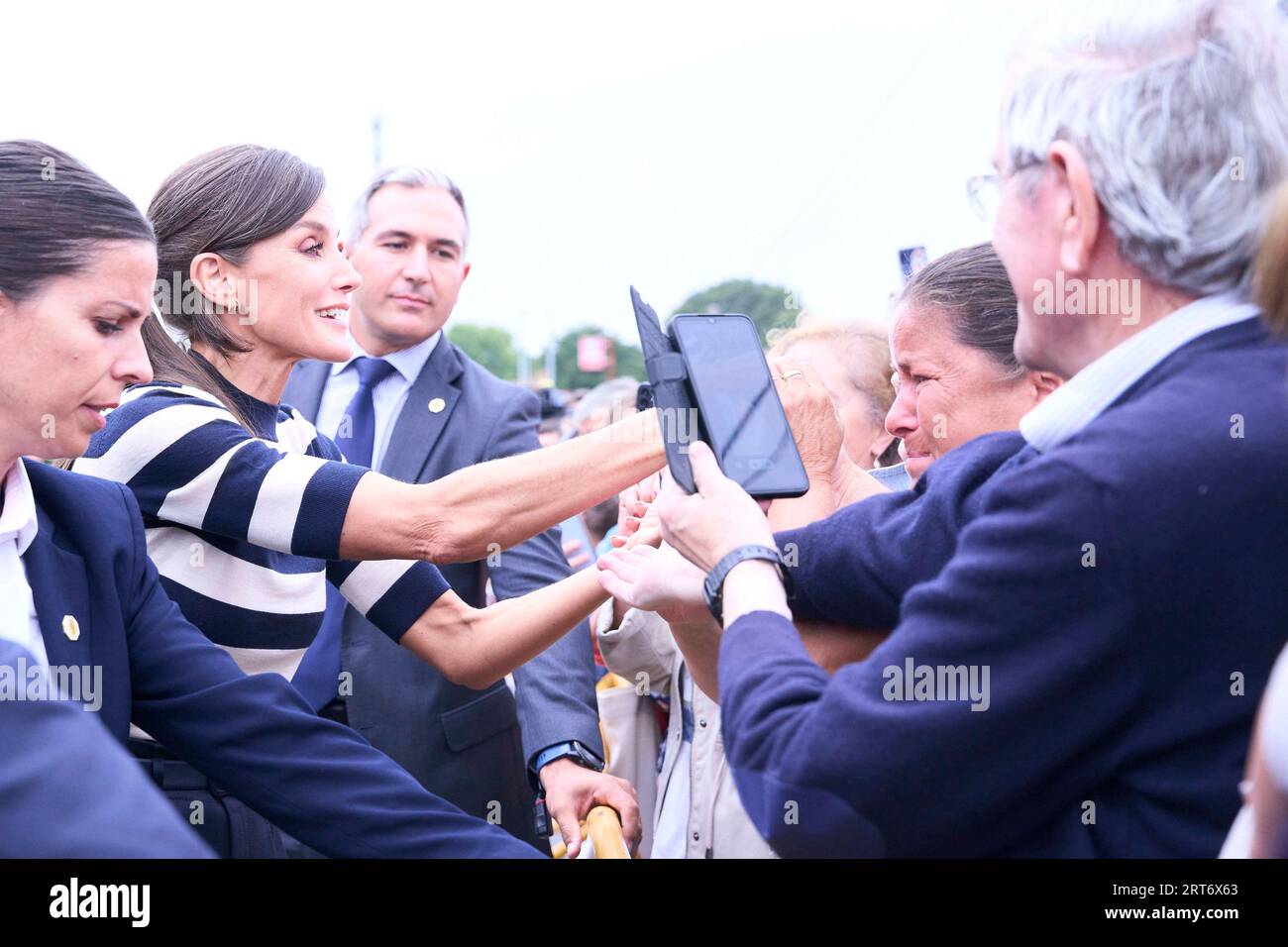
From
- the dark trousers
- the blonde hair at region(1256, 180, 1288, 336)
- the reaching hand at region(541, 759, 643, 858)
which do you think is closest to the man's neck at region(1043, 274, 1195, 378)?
the blonde hair at region(1256, 180, 1288, 336)

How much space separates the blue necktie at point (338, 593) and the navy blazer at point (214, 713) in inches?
41.5

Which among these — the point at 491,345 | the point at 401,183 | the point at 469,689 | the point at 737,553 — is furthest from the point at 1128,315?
the point at 491,345

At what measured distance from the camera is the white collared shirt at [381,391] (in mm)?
4059

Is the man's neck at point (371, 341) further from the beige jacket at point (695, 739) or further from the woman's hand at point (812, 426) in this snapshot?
the woman's hand at point (812, 426)

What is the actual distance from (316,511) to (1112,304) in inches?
62.3

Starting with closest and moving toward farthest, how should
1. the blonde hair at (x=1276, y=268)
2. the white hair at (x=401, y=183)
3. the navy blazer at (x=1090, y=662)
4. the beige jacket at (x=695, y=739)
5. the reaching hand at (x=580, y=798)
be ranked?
1. the blonde hair at (x=1276, y=268)
2. the navy blazer at (x=1090, y=662)
3. the beige jacket at (x=695, y=739)
4. the reaching hand at (x=580, y=798)
5. the white hair at (x=401, y=183)

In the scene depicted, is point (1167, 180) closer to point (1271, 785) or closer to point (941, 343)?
point (1271, 785)

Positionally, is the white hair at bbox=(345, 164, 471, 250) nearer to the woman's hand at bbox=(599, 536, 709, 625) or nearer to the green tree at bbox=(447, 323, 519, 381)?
the woman's hand at bbox=(599, 536, 709, 625)

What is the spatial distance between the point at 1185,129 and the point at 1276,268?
0.40 m

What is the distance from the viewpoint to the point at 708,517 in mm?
1843

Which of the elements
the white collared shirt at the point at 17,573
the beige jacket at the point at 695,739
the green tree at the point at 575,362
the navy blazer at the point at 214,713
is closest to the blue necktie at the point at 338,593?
the beige jacket at the point at 695,739

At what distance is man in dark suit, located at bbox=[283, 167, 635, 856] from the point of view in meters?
3.44

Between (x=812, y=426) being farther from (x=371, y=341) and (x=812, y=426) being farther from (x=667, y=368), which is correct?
(x=371, y=341)
